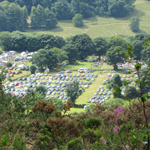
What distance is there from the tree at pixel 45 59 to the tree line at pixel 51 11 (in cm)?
4867

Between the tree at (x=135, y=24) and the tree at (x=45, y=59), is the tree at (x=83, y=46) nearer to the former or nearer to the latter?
the tree at (x=45, y=59)

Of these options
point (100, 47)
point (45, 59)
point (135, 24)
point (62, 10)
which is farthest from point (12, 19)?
→ point (135, 24)

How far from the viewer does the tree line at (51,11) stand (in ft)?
372

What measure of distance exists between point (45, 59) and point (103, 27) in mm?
56069

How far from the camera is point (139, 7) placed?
425ft

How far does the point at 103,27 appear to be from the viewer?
113 meters

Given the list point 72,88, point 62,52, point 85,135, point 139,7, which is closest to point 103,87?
point 72,88

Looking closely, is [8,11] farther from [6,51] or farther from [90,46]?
[90,46]

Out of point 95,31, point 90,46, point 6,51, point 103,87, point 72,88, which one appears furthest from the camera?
Answer: point 95,31

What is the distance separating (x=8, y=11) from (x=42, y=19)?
682 inches

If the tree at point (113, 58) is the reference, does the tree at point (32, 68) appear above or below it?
below

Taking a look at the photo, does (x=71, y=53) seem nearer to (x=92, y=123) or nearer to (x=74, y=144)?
(x=92, y=123)

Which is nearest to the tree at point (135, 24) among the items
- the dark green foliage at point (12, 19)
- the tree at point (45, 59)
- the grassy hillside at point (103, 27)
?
the grassy hillside at point (103, 27)

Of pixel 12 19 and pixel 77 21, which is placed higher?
pixel 12 19
